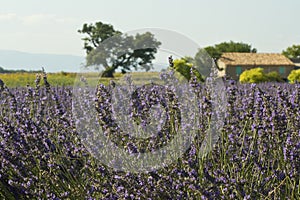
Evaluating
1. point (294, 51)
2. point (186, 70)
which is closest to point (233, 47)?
point (294, 51)

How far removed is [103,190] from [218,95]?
1.66m

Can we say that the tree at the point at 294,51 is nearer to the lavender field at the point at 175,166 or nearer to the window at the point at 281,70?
the window at the point at 281,70

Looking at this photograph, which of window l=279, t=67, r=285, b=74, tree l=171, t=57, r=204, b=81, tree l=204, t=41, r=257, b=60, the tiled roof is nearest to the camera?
tree l=171, t=57, r=204, b=81

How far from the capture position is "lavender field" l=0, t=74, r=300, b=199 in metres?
2.69

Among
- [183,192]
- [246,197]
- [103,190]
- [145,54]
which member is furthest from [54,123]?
[246,197]

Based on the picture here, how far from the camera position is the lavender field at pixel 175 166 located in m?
2.69

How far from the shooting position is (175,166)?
2.96 metres

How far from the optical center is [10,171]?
363cm

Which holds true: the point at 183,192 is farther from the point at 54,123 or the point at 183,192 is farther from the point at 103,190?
the point at 54,123

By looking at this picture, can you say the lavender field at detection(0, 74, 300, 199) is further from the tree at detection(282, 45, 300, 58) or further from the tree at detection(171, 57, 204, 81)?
the tree at detection(282, 45, 300, 58)

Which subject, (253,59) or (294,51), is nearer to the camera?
(253,59)

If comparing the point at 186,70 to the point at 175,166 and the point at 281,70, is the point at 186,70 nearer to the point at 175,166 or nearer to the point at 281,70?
the point at 175,166

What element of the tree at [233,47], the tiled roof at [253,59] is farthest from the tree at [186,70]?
the tree at [233,47]

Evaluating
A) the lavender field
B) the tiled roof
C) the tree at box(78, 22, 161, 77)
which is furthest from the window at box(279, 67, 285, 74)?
the lavender field
